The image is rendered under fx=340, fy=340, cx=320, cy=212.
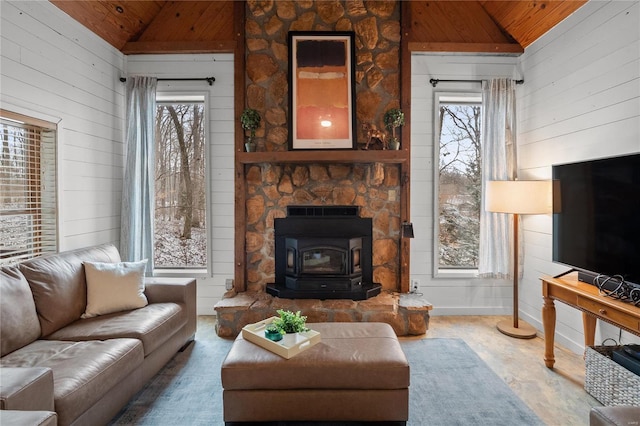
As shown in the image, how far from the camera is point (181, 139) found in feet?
13.3

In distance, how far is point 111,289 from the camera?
104 inches

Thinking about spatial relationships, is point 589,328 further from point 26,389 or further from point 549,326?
point 26,389

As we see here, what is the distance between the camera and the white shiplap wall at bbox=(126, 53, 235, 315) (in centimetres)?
392

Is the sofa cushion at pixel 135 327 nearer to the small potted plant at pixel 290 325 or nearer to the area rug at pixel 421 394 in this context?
the area rug at pixel 421 394

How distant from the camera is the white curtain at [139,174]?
150 inches

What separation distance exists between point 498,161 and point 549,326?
182 cm

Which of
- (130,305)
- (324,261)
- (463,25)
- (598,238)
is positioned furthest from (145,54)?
(598,238)

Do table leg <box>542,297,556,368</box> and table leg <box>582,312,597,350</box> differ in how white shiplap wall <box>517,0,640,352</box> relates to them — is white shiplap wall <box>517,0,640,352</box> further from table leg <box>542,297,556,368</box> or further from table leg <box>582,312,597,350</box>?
table leg <box>542,297,556,368</box>

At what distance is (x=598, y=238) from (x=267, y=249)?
9.64ft

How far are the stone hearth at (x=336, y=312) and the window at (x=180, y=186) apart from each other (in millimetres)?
982

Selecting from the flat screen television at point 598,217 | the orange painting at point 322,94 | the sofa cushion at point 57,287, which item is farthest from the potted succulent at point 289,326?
the flat screen television at point 598,217

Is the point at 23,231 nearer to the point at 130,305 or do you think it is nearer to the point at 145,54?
the point at 130,305

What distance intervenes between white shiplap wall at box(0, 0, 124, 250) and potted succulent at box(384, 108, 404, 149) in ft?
9.99

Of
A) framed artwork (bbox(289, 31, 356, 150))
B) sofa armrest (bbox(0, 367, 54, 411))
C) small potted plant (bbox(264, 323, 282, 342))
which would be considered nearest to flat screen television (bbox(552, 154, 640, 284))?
framed artwork (bbox(289, 31, 356, 150))
